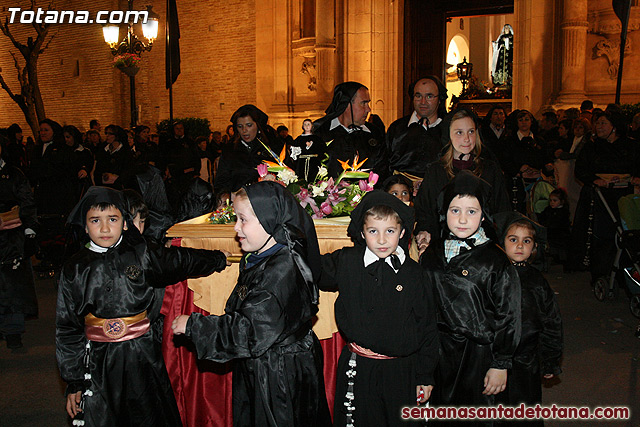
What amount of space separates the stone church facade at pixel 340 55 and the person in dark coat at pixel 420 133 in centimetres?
786

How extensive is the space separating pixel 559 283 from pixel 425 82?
4281 mm

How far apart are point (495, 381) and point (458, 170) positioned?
5.37 ft

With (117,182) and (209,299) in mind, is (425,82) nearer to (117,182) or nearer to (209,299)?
(209,299)

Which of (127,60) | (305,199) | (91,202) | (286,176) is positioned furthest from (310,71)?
(91,202)

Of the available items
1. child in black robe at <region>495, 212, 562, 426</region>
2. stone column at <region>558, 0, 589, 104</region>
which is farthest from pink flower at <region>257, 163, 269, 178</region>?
stone column at <region>558, 0, 589, 104</region>

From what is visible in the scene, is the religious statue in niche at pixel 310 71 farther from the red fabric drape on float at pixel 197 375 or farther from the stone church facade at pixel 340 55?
the red fabric drape on float at pixel 197 375

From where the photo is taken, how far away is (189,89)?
23.1 meters

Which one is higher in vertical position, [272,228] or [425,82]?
[425,82]

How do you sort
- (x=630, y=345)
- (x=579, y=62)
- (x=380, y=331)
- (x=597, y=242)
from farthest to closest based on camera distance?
(x=579, y=62)
(x=597, y=242)
(x=630, y=345)
(x=380, y=331)

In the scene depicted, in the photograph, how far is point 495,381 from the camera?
338 centimetres

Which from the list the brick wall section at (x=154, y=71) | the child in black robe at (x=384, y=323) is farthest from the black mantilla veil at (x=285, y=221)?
the brick wall section at (x=154, y=71)

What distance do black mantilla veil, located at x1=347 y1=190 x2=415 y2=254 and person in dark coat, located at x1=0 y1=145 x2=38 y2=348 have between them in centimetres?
417

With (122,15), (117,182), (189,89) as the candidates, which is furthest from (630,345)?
(122,15)

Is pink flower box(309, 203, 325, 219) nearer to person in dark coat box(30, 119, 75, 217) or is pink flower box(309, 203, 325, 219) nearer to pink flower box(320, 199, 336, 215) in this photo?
pink flower box(320, 199, 336, 215)
